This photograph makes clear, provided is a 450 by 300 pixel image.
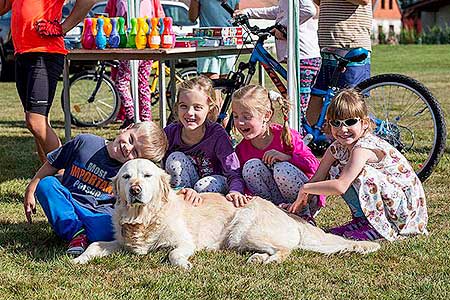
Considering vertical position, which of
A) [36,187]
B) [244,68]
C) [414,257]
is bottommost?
[414,257]

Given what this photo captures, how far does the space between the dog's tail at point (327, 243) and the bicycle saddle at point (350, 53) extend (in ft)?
7.93

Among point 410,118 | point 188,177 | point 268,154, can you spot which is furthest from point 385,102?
point 188,177

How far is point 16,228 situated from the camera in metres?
4.67

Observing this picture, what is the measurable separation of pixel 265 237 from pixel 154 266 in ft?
1.95

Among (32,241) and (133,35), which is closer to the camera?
(32,241)

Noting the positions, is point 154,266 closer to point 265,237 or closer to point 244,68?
point 265,237

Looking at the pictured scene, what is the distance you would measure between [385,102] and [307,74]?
2.21 feet

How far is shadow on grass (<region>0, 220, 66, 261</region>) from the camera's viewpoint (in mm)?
4137

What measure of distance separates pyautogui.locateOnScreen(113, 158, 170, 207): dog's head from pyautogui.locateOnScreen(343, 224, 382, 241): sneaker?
1182mm

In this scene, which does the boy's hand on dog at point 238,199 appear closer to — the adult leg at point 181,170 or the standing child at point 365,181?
the standing child at point 365,181

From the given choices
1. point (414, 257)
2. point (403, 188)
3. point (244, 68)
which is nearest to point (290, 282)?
point (414, 257)

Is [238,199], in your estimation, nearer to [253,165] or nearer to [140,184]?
[253,165]

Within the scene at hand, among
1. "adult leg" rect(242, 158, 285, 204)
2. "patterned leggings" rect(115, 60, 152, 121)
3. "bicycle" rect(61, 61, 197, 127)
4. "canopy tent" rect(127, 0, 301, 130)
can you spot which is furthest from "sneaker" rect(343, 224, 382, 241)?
"bicycle" rect(61, 61, 197, 127)

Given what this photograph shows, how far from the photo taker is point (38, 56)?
17.1 ft
